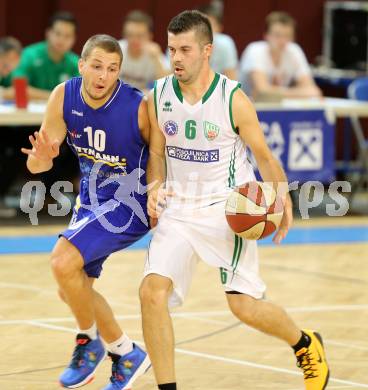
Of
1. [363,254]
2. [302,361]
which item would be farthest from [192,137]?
[363,254]

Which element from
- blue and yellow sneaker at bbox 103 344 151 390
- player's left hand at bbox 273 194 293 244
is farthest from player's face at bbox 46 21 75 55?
player's left hand at bbox 273 194 293 244

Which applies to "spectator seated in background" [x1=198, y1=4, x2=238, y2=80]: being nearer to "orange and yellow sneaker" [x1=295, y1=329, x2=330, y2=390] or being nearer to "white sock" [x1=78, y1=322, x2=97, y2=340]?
"white sock" [x1=78, y1=322, x2=97, y2=340]

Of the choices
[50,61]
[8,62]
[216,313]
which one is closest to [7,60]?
[8,62]

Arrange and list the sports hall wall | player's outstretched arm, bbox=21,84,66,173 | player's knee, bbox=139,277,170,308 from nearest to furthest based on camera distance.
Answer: player's knee, bbox=139,277,170,308
player's outstretched arm, bbox=21,84,66,173
the sports hall wall

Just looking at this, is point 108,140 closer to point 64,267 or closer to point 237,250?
point 64,267

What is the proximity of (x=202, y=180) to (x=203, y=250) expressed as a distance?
373 millimetres

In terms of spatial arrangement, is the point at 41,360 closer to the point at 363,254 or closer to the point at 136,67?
the point at 363,254

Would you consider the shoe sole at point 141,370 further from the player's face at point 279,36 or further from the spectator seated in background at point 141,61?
the player's face at point 279,36

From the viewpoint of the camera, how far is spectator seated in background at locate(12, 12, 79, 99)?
11.5 meters

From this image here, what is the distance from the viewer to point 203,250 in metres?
5.52

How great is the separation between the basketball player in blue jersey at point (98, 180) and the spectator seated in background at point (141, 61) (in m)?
6.01

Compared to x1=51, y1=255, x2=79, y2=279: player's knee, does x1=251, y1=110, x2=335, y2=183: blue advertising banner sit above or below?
below

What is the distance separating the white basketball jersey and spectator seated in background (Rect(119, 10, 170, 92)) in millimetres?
6200

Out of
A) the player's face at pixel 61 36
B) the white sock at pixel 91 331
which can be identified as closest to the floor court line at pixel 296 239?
the player's face at pixel 61 36
